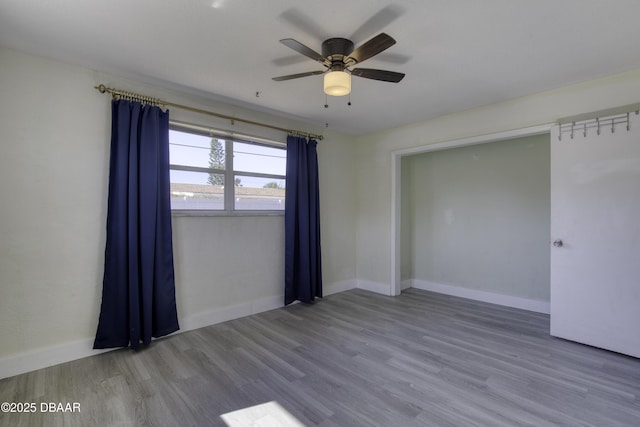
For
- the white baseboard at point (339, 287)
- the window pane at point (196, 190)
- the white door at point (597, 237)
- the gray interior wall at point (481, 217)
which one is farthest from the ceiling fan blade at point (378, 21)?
the white baseboard at point (339, 287)

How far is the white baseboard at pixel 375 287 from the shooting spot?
4.68 m

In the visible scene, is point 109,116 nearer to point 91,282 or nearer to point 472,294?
point 91,282

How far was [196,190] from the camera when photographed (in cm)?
336

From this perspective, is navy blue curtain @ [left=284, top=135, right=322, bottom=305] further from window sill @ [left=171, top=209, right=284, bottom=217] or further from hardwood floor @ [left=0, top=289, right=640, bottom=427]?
hardwood floor @ [left=0, top=289, right=640, bottom=427]

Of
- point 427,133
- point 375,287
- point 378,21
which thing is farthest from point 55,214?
point 427,133

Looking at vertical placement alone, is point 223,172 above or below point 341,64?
below

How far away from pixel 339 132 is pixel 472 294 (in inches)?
125

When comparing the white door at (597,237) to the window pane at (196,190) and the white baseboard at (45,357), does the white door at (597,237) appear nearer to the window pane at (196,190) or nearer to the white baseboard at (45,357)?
the window pane at (196,190)

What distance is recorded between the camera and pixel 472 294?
4.45 meters

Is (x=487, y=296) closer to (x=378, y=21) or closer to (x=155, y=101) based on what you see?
(x=378, y=21)

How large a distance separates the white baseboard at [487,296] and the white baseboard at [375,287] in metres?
0.72

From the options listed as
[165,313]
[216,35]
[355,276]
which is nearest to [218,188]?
[165,313]

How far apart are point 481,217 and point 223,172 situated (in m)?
3.64

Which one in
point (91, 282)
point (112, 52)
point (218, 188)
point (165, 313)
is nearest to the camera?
point (112, 52)
